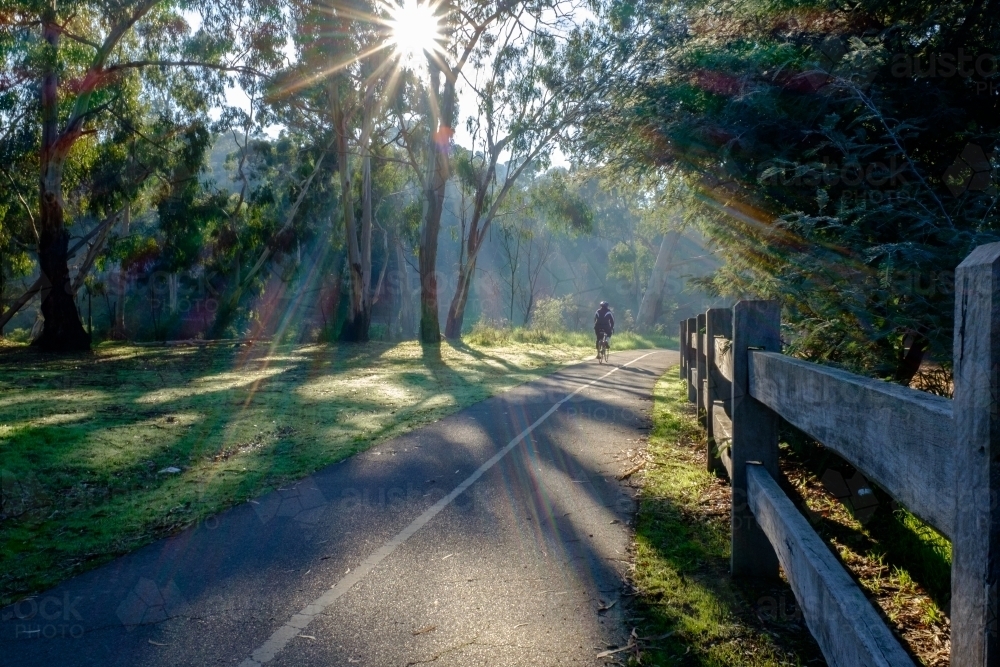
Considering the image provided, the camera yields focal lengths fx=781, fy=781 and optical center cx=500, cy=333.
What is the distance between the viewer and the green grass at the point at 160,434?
19.2 ft

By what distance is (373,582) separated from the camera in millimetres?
4652

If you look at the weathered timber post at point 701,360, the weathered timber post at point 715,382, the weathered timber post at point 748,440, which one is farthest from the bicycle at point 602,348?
→ the weathered timber post at point 748,440

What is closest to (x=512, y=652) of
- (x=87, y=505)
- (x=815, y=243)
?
(x=815, y=243)

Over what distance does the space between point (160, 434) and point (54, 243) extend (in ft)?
59.8

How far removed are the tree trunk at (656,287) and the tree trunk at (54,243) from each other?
3171 cm

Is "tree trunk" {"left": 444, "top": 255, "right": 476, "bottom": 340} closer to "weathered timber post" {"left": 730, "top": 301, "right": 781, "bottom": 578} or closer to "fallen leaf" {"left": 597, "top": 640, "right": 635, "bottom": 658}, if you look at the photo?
"weathered timber post" {"left": 730, "top": 301, "right": 781, "bottom": 578}

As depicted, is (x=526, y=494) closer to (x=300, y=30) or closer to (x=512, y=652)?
(x=512, y=652)

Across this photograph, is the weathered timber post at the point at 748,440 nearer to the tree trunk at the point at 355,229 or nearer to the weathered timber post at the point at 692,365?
the weathered timber post at the point at 692,365

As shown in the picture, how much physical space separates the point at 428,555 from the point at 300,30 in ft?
81.2

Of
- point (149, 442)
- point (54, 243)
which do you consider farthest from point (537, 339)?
point (149, 442)

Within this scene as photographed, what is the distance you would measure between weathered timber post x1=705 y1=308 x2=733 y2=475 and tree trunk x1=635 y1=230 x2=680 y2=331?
129 ft

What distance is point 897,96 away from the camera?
6.12 meters

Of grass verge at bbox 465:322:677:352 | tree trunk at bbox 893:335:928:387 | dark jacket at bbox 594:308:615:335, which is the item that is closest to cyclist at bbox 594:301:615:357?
dark jacket at bbox 594:308:615:335

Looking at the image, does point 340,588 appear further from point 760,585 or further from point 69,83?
point 69,83
